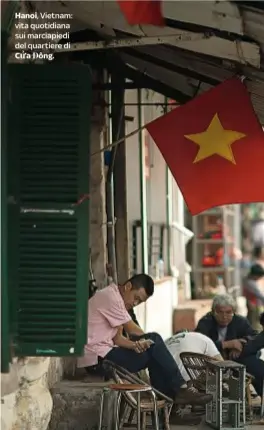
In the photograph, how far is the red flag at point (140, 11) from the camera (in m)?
5.55

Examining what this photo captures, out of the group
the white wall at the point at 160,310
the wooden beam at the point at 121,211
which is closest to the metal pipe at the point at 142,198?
the white wall at the point at 160,310

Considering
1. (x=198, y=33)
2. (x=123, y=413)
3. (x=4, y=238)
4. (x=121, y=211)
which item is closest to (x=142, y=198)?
(x=121, y=211)

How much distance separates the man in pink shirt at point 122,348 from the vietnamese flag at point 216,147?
1163mm

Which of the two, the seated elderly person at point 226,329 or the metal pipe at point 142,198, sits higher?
the metal pipe at point 142,198

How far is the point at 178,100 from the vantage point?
34.8 ft

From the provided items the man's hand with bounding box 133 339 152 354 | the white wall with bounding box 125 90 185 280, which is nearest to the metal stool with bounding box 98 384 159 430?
the man's hand with bounding box 133 339 152 354

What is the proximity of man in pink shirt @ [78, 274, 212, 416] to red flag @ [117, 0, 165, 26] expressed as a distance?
3.39m

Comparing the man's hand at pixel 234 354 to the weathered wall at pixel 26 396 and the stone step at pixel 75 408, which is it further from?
the weathered wall at pixel 26 396

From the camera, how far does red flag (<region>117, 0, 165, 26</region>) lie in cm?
555

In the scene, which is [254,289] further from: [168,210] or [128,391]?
[128,391]

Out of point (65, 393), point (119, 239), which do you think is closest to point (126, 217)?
point (119, 239)

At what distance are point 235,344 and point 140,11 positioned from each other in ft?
15.8

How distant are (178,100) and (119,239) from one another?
5.47ft

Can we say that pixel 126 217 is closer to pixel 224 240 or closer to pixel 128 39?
pixel 128 39
